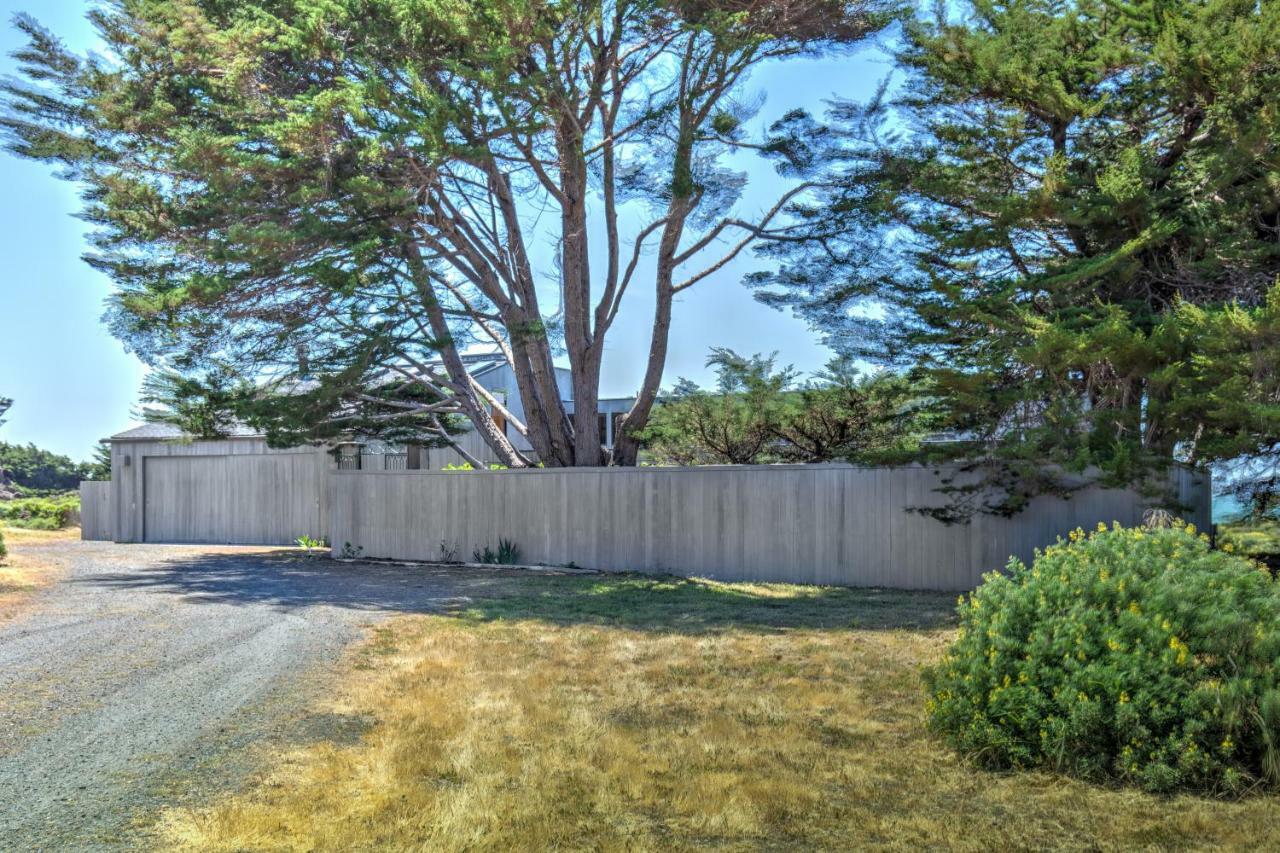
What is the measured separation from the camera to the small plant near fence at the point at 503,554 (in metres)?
14.8

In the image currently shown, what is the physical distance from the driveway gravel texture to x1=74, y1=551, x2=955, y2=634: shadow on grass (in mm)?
102

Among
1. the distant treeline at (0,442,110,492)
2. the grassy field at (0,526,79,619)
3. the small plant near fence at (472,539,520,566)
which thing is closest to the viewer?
the grassy field at (0,526,79,619)

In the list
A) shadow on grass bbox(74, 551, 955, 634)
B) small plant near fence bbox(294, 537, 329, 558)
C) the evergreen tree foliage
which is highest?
the evergreen tree foliage

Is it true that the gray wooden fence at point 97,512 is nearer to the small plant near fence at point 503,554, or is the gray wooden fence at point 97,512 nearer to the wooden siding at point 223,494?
the wooden siding at point 223,494

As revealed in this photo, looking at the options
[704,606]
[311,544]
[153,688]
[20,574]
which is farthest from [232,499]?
[153,688]

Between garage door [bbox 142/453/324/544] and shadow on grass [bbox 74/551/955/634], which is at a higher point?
garage door [bbox 142/453/324/544]

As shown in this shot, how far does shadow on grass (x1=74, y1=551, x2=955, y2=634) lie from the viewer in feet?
30.8

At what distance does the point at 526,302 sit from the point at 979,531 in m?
7.53

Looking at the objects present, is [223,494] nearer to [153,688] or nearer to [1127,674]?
[153,688]

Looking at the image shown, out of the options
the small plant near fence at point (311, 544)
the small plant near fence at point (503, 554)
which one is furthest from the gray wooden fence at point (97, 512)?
the small plant near fence at point (503, 554)

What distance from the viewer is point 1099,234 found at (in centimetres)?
1042

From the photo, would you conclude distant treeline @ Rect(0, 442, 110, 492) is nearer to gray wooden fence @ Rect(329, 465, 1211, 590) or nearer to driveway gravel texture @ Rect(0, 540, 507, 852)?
gray wooden fence @ Rect(329, 465, 1211, 590)

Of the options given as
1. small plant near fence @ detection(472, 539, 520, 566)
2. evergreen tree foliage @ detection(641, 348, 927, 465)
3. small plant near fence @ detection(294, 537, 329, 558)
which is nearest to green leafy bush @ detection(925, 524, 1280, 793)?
evergreen tree foliage @ detection(641, 348, 927, 465)

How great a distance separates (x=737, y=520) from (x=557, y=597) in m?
3.08
